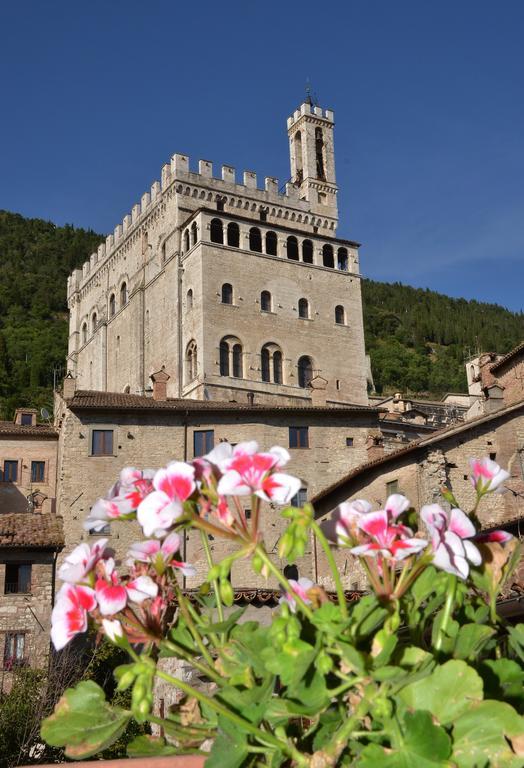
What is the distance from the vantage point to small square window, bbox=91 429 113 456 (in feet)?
105

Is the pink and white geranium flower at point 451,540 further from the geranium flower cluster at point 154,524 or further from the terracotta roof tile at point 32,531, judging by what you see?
the terracotta roof tile at point 32,531

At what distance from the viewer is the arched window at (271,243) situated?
52.5m

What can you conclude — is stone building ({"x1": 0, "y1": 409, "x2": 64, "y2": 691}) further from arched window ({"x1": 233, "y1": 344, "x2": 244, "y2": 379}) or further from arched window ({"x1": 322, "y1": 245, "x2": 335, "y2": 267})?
arched window ({"x1": 322, "y1": 245, "x2": 335, "y2": 267})

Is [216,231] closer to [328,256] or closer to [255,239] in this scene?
[255,239]

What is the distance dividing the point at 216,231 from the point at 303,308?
23.3 ft

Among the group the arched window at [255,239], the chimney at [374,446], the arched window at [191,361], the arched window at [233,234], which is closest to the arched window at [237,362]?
the arched window at [191,361]

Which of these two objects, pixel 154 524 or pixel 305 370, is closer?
pixel 154 524

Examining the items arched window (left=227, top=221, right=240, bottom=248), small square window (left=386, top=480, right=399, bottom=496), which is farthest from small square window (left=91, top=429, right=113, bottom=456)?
arched window (left=227, top=221, right=240, bottom=248)

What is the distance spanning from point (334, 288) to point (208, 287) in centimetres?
920

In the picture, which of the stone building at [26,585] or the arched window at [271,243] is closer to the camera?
the stone building at [26,585]

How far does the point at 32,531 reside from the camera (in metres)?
29.6

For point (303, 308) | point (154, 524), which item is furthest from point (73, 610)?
point (303, 308)

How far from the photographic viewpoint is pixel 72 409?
32188mm

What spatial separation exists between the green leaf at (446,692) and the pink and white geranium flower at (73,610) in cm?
85
